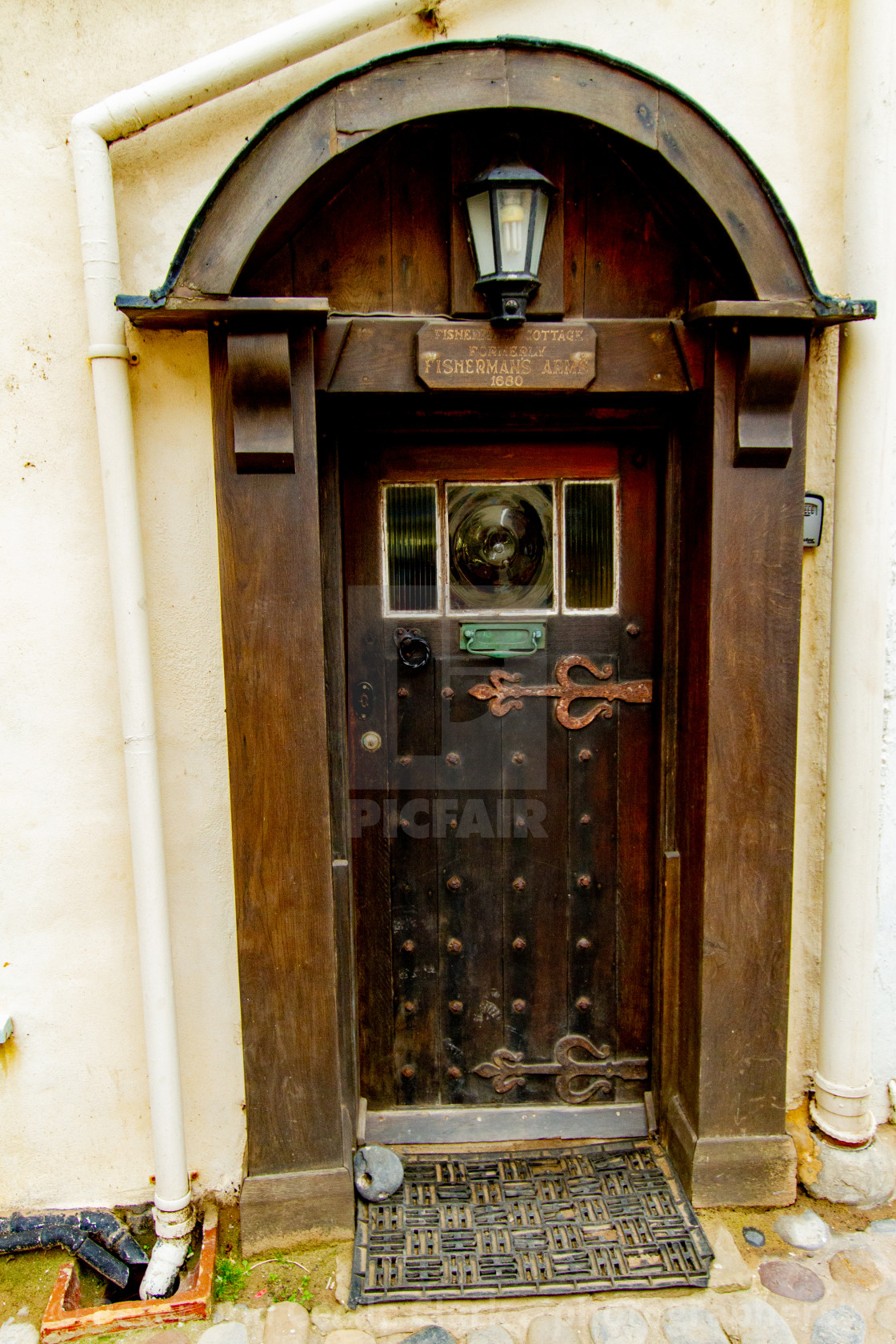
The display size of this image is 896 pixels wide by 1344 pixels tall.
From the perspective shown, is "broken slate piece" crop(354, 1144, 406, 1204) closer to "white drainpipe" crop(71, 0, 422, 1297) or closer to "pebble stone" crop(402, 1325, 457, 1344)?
"pebble stone" crop(402, 1325, 457, 1344)

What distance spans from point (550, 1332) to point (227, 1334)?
835mm

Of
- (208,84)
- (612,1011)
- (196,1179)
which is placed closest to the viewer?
(208,84)

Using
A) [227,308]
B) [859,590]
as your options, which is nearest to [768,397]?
[859,590]

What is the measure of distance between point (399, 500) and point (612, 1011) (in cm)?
180

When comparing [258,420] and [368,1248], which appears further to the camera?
[368,1248]

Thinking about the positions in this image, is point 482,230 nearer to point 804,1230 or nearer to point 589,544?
point 589,544

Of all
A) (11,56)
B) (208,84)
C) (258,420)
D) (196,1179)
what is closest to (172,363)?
(258,420)

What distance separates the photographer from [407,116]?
2.08 meters

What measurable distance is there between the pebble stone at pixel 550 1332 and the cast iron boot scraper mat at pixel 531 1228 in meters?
0.07

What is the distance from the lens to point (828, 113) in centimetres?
238

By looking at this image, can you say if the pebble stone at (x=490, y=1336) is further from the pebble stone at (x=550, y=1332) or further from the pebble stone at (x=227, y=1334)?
the pebble stone at (x=227, y=1334)

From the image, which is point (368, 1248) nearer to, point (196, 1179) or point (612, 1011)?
point (196, 1179)

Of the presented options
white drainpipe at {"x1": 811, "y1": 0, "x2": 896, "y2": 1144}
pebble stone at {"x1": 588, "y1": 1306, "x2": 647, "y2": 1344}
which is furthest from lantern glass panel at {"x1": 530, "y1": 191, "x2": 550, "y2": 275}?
pebble stone at {"x1": 588, "y1": 1306, "x2": 647, "y2": 1344}

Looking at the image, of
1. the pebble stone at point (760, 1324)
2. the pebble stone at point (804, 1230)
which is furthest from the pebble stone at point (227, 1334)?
the pebble stone at point (804, 1230)
